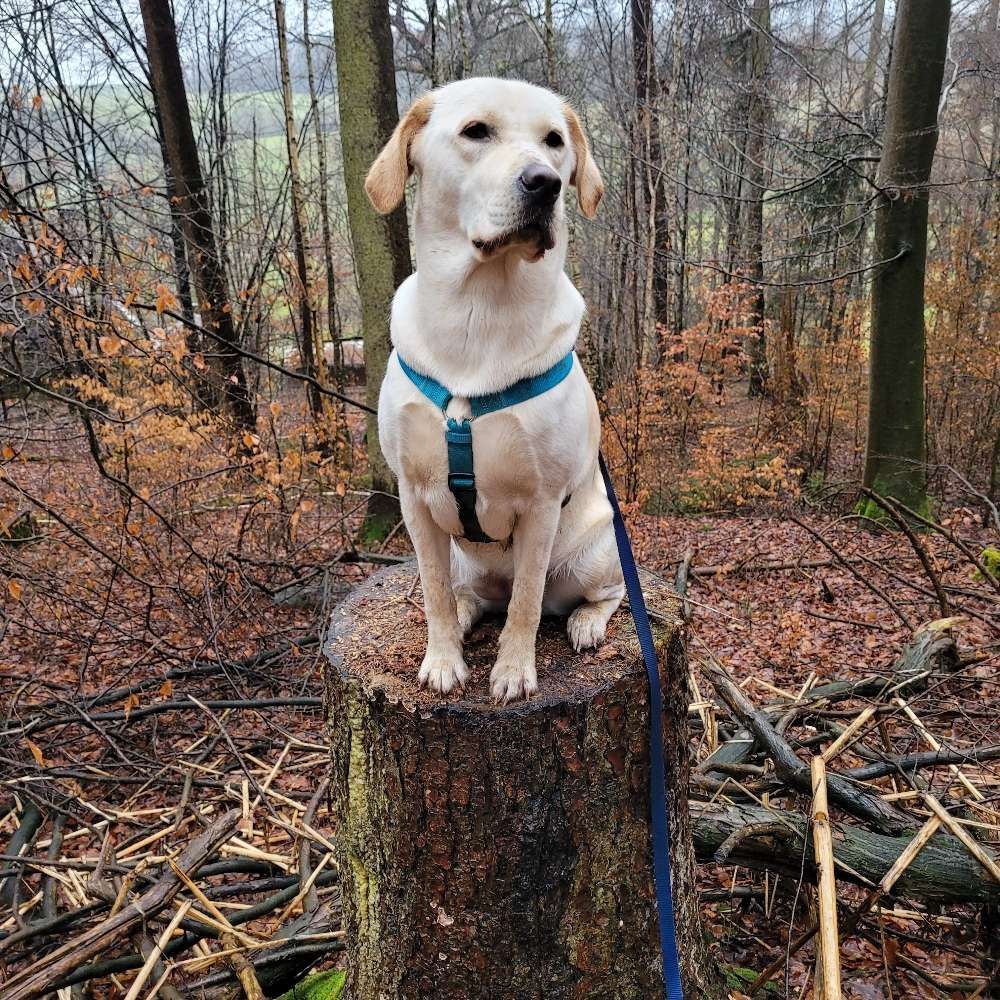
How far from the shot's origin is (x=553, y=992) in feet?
6.56

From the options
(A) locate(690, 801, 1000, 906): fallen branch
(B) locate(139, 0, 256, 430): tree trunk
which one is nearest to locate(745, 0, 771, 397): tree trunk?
(B) locate(139, 0, 256, 430): tree trunk

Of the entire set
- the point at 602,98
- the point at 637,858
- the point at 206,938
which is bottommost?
the point at 206,938

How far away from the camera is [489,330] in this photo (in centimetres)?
198

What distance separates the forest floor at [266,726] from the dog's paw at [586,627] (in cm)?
90

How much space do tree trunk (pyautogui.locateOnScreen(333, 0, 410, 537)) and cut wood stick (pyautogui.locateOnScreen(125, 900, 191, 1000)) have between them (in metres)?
4.24

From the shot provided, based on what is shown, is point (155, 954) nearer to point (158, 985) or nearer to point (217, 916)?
point (158, 985)

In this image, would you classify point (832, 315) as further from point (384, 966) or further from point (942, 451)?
point (384, 966)

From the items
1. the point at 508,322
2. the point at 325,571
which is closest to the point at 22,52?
the point at 325,571

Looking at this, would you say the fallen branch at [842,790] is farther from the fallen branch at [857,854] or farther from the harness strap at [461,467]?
the harness strap at [461,467]

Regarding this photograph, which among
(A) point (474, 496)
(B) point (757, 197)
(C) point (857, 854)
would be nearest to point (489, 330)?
(A) point (474, 496)

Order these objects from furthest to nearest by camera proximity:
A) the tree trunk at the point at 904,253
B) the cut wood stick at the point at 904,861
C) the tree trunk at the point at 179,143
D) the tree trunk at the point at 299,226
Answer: the tree trunk at the point at 299,226, the tree trunk at the point at 179,143, the tree trunk at the point at 904,253, the cut wood stick at the point at 904,861

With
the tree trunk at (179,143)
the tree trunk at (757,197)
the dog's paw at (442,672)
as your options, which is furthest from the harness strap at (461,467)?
the tree trunk at (757,197)

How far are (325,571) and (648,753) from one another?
3.80 metres

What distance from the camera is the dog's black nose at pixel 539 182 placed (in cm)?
174
